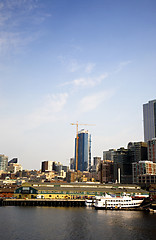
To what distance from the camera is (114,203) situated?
13200 centimetres

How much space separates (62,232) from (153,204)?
80352 millimetres

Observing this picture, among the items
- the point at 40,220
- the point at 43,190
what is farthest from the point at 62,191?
the point at 40,220

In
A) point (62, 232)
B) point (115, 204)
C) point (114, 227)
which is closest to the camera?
point (62, 232)

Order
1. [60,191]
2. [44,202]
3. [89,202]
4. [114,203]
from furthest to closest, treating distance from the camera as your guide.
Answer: [60,191]
[44,202]
[89,202]
[114,203]

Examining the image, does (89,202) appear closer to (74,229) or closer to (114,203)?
(114,203)

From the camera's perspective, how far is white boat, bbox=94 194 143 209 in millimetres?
129750

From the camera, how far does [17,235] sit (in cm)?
6900

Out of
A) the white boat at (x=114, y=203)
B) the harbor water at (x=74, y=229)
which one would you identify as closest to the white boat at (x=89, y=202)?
the white boat at (x=114, y=203)

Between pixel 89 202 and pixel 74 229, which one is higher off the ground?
pixel 74 229

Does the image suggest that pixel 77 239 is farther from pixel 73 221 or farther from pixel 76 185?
pixel 76 185

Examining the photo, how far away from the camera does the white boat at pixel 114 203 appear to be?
129750 mm

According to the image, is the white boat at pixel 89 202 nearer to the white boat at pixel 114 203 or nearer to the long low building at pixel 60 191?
the white boat at pixel 114 203

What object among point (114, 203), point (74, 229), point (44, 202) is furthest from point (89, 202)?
point (74, 229)

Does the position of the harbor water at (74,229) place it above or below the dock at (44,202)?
above
